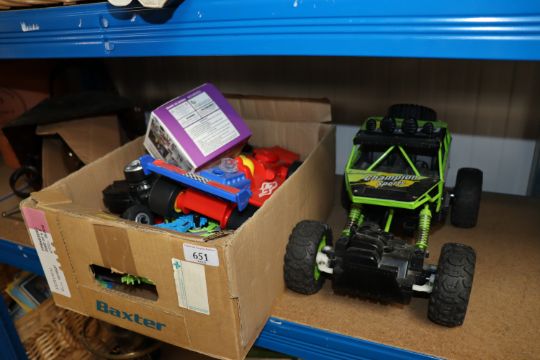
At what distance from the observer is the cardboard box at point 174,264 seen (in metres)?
0.49

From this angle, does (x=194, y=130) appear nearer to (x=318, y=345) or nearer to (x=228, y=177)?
(x=228, y=177)

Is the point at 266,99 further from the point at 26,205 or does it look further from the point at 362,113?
the point at 26,205

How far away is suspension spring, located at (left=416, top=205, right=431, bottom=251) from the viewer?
2.07 ft

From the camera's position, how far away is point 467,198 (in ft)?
2.50

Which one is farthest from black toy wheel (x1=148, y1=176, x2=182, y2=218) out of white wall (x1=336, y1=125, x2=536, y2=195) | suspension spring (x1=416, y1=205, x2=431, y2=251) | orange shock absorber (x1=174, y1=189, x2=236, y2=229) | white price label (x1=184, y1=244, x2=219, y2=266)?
white wall (x1=336, y1=125, x2=536, y2=195)

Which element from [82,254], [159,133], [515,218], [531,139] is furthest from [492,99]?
[82,254]

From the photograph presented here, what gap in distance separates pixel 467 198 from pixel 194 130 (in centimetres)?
51

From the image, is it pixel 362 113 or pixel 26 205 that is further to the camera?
pixel 362 113

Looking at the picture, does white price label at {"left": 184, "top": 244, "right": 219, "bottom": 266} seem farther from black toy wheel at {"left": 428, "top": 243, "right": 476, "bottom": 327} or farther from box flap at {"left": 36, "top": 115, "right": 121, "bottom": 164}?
box flap at {"left": 36, "top": 115, "right": 121, "bottom": 164}

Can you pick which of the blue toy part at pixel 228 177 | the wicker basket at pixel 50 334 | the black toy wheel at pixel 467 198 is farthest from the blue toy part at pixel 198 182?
the wicker basket at pixel 50 334

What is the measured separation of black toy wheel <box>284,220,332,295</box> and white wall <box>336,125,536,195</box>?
49 centimetres

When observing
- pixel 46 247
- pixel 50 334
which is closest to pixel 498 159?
pixel 46 247

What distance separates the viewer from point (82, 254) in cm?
58

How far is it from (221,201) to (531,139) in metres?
0.68
